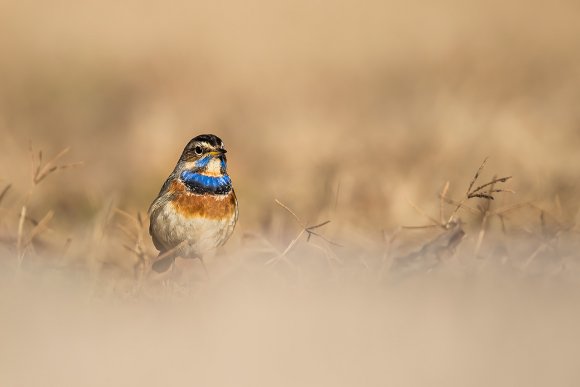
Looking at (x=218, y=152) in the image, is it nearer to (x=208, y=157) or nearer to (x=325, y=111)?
(x=208, y=157)

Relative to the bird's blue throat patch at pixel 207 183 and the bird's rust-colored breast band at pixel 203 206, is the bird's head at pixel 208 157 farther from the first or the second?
the bird's rust-colored breast band at pixel 203 206

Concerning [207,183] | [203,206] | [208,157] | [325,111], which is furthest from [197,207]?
[325,111]

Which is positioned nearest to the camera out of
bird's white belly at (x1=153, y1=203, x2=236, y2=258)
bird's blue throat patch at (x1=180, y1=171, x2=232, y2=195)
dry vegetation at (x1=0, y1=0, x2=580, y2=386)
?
dry vegetation at (x1=0, y1=0, x2=580, y2=386)

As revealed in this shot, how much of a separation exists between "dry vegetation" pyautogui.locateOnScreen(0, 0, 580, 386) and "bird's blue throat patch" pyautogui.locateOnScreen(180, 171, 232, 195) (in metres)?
0.31

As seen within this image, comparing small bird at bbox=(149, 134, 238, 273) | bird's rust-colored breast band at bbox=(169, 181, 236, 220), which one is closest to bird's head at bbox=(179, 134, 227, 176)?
small bird at bbox=(149, 134, 238, 273)

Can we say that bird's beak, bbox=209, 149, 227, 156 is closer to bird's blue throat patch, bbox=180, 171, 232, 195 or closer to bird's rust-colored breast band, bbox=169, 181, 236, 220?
bird's blue throat patch, bbox=180, 171, 232, 195

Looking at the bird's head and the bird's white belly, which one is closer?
the bird's white belly

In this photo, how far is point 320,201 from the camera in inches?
274

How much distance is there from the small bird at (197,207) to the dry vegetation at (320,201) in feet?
0.43

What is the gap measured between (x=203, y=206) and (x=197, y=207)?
0.03m

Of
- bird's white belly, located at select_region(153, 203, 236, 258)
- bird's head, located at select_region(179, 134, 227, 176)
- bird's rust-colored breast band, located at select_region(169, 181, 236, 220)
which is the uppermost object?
bird's head, located at select_region(179, 134, 227, 176)

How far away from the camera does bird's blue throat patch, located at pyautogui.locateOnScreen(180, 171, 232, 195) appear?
6.09 m

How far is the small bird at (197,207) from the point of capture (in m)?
5.94

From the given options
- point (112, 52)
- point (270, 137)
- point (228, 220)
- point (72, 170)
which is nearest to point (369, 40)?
point (112, 52)
